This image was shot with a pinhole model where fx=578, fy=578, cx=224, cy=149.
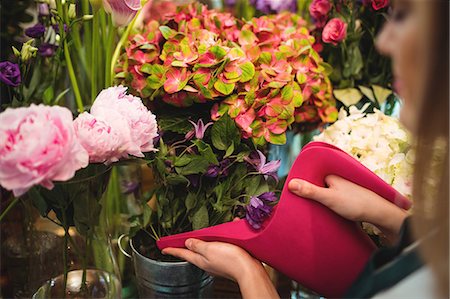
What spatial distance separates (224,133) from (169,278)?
254 millimetres

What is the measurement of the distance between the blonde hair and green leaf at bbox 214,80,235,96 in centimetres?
39

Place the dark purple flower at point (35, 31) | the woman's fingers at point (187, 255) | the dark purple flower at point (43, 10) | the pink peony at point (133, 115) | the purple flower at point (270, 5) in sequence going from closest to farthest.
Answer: the pink peony at point (133, 115) < the woman's fingers at point (187, 255) < the dark purple flower at point (35, 31) < the dark purple flower at point (43, 10) < the purple flower at point (270, 5)

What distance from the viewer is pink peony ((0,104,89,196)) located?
2.17 ft

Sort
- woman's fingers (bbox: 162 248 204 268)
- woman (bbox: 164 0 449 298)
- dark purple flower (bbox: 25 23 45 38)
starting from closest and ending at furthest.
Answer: woman (bbox: 164 0 449 298) → woman's fingers (bbox: 162 248 204 268) → dark purple flower (bbox: 25 23 45 38)

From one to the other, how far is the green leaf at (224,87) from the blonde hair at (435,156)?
1.27ft

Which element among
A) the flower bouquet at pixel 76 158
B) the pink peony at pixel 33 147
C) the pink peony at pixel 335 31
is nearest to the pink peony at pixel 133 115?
the flower bouquet at pixel 76 158

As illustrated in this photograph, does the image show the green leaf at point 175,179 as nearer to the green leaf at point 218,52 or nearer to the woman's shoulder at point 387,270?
the green leaf at point 218,52

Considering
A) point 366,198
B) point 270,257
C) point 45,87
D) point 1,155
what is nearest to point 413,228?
point 366,198

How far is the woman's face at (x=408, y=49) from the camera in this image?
54cm

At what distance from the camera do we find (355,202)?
80cm

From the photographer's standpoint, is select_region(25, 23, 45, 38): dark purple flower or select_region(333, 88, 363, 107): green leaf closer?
select_region(25, 23, 45, 38): dark purple flower

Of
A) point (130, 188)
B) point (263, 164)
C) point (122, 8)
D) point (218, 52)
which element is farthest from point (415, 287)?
point (130, 188)

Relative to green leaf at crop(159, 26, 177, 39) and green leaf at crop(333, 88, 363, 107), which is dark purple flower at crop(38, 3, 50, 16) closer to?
green leaf at crop(159, 26, 177, 39)

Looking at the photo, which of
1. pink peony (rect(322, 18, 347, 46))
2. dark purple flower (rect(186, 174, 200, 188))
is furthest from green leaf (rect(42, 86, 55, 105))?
pink peony (rect(322, 18, 347, 46))
